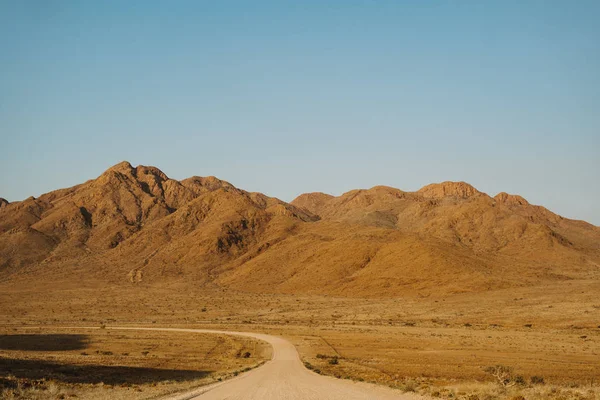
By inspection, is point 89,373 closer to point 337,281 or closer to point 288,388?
point 288,388

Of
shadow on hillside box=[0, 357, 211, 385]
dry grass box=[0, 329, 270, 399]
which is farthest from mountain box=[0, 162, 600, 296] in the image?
shadow on hillside box=[0, 357, 211, 385]

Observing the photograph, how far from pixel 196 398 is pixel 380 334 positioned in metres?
35.4

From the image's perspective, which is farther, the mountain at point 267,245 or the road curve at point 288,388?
the mountain at point 267,245

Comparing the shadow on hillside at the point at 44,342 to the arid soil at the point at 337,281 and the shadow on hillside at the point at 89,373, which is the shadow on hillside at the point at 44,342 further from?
the shadow on hillside at the point at 89,373

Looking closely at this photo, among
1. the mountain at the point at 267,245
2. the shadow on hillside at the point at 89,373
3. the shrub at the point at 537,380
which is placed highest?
the mountain at the point at 267,245

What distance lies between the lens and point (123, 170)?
640 feet

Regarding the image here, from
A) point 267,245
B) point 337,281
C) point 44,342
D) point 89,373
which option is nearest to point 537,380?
point 89,373

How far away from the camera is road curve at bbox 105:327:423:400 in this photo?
72.7ft

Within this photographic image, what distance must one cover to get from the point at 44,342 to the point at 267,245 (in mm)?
90169

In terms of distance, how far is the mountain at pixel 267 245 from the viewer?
Answer: 4149 inches

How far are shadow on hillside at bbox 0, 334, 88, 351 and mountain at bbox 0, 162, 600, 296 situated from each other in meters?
54.3

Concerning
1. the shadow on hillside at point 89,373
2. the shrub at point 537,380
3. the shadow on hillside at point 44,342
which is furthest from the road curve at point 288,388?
the shadow on hillside at point 44,342

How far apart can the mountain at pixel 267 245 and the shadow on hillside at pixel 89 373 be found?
64.3m

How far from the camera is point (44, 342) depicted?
2016 inches
